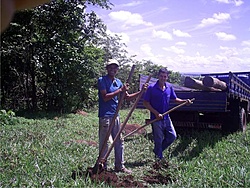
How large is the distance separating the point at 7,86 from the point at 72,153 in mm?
7686

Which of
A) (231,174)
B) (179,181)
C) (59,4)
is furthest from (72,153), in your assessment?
(59,4)

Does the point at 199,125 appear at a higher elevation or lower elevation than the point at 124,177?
higher

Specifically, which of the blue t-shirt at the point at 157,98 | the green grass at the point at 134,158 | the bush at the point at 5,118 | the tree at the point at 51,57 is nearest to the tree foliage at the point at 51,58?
the tree at the point at 51,57

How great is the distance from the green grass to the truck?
0.29m

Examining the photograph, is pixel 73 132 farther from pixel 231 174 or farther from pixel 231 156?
pixel 231 174

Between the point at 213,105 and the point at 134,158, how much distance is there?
7.17ft

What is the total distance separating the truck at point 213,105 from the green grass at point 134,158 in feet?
0.94

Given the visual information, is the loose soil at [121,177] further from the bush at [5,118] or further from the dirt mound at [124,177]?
the bush at [5,118]

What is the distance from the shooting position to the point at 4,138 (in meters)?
6.27

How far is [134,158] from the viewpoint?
6020mm

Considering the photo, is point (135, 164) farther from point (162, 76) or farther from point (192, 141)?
point (192, 141)

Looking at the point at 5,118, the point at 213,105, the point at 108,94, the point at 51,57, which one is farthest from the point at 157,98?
the point at 51,57

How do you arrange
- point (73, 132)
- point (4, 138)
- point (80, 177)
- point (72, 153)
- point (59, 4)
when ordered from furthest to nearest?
point (59, 4) → point (73, 132) → point (4, 138) → point (72, 153) → point (80, 177)

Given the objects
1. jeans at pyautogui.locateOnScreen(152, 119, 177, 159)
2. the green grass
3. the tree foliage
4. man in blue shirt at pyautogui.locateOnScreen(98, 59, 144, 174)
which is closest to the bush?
the green grass
